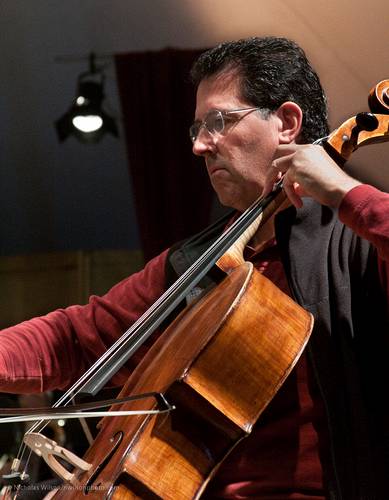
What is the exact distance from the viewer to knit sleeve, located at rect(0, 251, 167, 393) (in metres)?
1.52

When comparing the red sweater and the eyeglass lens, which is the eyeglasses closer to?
the eyeglass lens

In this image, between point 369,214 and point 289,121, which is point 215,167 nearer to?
point 289,121

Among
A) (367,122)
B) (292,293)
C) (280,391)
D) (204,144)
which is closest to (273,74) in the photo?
(204,144)

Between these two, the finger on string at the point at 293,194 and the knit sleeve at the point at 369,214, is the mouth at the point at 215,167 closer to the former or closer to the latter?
the finger on string at the point at 293,194

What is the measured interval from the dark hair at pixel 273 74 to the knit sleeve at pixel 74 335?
0.37 m

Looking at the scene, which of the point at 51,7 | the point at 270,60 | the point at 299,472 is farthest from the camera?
the point at 51,7

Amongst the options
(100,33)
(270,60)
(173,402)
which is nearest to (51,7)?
(100,33)

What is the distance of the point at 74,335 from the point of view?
1.62 metres

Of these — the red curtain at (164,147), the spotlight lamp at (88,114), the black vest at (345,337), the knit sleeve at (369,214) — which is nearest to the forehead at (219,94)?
the black vest at (345,337)

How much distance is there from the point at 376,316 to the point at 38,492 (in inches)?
25.1

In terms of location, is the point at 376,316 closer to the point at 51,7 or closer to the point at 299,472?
the point at 299,472

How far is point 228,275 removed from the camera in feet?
4.41

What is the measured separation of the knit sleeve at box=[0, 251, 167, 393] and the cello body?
36 cm

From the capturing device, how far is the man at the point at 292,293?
47.7 inches
